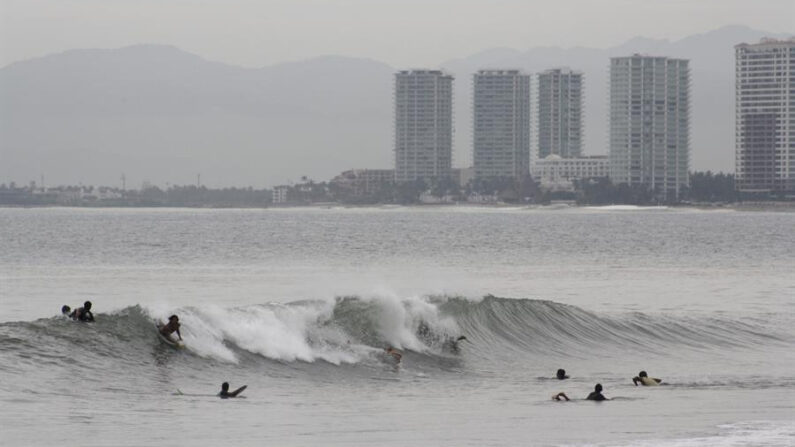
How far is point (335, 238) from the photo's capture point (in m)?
129

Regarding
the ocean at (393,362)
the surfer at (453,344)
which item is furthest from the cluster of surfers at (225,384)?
the surfer at (453,344)

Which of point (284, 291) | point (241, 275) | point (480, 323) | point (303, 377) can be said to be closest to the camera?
point (303, 377)

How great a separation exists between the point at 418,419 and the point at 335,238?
10495 cm

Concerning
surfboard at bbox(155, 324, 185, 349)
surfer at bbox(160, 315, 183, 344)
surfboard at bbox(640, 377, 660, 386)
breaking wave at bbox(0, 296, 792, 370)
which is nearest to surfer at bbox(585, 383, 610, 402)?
surfboard at bbox(640, 377, 660, 386)

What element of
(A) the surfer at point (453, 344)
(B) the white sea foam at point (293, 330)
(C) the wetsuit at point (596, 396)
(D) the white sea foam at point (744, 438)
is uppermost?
(B) the white sea foam at point (293, 330)

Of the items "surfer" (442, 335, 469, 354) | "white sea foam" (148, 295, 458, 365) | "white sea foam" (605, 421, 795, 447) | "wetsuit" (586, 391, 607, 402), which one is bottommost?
"surfer" (442, 335, 469, 354)

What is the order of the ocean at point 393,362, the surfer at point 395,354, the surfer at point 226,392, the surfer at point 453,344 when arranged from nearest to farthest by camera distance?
the ocean at point 393,362 → the surfer at point 226,392 → the surfer at point 395,354 → the surfer at point 453,344

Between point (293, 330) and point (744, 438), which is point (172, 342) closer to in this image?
point (293, 330)

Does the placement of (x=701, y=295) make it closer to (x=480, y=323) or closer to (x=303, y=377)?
(x=480, y=323)

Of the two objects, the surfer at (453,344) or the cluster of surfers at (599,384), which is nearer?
the cluster of surfers at (599,384)

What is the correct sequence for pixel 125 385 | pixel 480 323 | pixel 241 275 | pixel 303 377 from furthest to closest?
pixel 241 275
pixel 480 323
pixel 303 377
pixel 125 385

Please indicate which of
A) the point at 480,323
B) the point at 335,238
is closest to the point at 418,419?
the point at 480,323

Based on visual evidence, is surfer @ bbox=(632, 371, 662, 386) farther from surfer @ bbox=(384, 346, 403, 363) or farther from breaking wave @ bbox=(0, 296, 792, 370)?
breaking wave @ bbox=(0, 296, 792, 370)

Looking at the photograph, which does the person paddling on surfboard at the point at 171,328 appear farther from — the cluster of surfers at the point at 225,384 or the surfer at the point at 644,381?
the surfer at the point at 644,381
